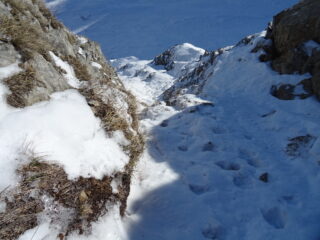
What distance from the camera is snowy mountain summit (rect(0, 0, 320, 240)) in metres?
3.27

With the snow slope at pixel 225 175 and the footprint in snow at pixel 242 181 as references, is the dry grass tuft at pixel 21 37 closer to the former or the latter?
the snow slope at pixel 225 175

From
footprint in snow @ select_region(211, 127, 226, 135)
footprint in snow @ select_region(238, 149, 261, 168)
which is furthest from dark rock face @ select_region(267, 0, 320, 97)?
footprint in snow @ select_region(238, 149, 261, 168)

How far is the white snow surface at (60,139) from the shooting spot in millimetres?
3227

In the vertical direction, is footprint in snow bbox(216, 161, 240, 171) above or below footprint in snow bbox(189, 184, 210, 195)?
below

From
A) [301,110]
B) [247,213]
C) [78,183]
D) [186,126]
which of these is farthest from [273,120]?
[78,183]

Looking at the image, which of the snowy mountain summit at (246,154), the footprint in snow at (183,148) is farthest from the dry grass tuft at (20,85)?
the footprint in snow at (183,148)

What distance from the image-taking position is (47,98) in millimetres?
4180

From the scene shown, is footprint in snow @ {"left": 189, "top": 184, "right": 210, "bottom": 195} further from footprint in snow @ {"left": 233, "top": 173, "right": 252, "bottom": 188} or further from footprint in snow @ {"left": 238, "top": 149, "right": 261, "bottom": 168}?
footprint in snow @ {"left": 238, "top": 149, "right": 261, "bottom": 168}

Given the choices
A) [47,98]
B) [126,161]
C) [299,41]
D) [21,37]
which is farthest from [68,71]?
[299,41]

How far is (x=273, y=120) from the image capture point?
7.54m

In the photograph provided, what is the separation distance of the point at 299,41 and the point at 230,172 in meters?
6.02

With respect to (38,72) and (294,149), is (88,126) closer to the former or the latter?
(38,72)

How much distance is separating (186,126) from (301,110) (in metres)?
2.91

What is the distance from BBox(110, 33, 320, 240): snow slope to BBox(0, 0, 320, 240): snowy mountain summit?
20mm
